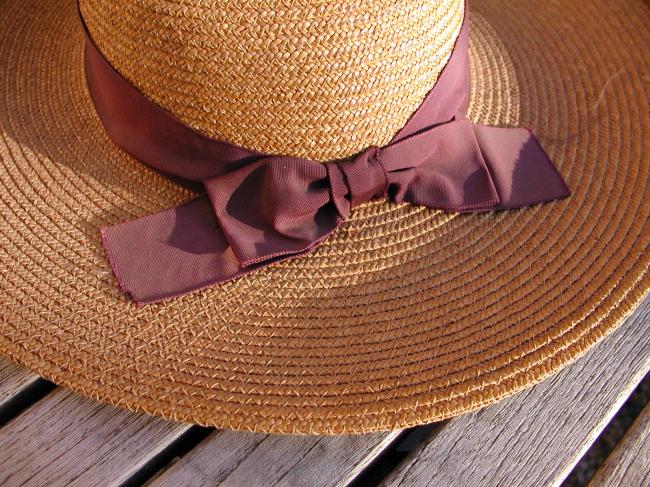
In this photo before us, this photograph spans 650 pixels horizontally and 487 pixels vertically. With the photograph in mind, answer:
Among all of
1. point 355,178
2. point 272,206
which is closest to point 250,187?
point 272,206

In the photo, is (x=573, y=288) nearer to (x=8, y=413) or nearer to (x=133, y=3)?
(x=133, y=3)

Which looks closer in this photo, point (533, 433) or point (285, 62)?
point (285, 62)

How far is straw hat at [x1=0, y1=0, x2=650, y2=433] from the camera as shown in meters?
0.91

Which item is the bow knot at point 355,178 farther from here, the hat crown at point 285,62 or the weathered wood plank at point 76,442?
the weathered wood plank at point 76,442

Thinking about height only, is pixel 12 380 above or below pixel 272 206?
below

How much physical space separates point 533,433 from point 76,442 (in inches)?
28.4

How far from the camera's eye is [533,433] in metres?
1.06

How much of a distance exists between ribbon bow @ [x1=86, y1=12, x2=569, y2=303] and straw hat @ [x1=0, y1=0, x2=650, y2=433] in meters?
0.02

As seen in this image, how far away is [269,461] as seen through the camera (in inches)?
39.9

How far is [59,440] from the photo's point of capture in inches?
40.2

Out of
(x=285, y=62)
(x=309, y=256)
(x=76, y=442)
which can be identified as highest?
(x=285, y=62)

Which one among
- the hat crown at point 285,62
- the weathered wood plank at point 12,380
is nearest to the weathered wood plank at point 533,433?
the hat crown at point 285,62

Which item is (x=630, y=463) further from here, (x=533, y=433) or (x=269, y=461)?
(x=269, y=461)

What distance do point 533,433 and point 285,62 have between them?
697 millimetres
